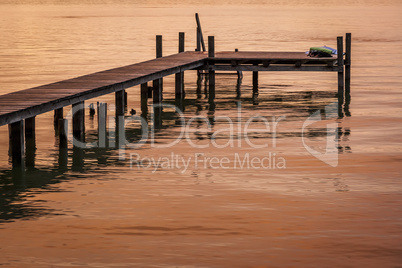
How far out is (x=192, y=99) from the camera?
24.8m

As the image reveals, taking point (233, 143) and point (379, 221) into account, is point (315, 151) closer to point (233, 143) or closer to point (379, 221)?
point (233, 143)

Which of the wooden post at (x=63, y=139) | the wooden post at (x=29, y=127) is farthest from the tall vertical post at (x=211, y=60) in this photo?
the wooden post at (x=29, y=127)

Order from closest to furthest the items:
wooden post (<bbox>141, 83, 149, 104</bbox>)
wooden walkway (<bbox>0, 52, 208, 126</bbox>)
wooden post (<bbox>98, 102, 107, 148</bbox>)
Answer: wooden walkway (<bbox>0, 52, 208, 126</bbox>) → wooden post (<bbox>98, 102, 107, 148</bbox>) → wooden post (<bbox>141, 83, 149, 104</bbox>)

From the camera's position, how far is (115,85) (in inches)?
750

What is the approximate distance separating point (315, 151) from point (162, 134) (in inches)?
145

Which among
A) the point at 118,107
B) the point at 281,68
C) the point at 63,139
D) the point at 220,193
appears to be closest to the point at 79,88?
the point at 63,139

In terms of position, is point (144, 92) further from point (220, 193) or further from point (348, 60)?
point (220, 193)

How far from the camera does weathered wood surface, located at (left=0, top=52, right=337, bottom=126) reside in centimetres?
1560

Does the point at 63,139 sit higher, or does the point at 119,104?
the point at 119,104

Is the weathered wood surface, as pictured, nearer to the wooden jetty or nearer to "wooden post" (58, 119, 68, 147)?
the wooden jetty

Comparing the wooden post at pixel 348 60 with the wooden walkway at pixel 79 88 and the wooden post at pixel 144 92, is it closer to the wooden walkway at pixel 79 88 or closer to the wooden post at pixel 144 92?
the wooden walkway at pixel 79 88

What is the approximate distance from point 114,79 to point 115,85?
70 centimetres

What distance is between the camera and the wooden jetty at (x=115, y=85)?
1523cm

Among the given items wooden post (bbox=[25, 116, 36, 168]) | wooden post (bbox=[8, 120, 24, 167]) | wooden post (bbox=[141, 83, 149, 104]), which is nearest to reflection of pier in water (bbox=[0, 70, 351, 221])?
wooden post (bbox=[25, 116, 36, 168])
